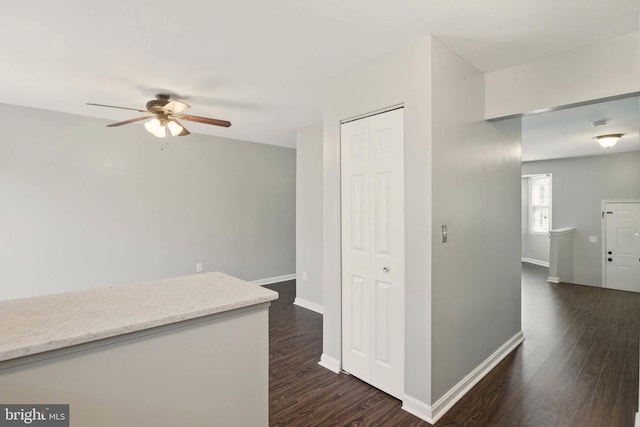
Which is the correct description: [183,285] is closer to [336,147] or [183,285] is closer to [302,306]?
[336,147]

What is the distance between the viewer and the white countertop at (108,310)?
88cm

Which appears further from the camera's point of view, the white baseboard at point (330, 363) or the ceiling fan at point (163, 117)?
the ceiling fan at point (163, 117)

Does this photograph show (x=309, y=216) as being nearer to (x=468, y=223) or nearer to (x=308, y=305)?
(x=308, y=305)

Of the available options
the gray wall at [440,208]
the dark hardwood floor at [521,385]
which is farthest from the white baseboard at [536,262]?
the gray wall at [440,208]

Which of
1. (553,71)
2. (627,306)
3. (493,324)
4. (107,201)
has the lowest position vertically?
(627,306)

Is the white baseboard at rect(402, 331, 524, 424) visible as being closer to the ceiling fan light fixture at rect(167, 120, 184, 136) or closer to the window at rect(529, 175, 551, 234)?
the ceiling fan light fixture at rect(167, 120, 184, 136)

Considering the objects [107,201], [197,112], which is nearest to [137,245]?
[107,201]

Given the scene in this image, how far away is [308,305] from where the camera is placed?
464 cm

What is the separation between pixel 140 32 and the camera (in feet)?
6.88

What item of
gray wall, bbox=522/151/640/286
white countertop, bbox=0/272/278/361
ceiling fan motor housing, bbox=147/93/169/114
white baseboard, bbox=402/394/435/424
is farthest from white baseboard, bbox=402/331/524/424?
gray wall, bbox=522/151/640/286

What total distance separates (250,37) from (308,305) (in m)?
3.60

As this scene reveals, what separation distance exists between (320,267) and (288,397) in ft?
7.15

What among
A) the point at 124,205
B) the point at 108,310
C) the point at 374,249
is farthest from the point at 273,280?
the point at 108,310

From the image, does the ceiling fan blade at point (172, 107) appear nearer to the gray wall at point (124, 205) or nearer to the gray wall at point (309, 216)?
the gray wall at point (124, 205)
